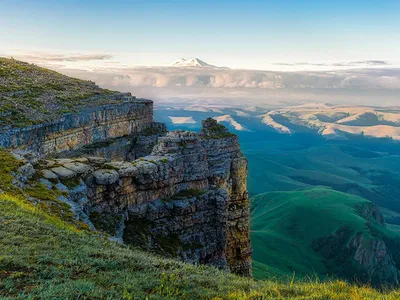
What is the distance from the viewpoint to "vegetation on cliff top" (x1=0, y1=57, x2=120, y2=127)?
141 feet

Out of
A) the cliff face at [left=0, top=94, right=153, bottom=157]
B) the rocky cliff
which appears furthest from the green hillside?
the rocky cliff

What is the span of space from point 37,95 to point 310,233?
5176 inches

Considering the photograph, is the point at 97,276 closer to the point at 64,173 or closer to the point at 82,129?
the point at 64,173

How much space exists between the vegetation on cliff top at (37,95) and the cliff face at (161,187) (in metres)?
2.43

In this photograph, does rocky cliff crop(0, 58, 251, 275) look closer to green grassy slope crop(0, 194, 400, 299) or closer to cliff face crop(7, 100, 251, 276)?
cliff face crop(7, 100, 251, 276)

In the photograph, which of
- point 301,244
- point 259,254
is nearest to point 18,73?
point 259,254

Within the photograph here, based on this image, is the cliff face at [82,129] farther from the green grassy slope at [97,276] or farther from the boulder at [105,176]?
the green grassy slope at [97,276]

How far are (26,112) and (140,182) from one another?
2106 cm

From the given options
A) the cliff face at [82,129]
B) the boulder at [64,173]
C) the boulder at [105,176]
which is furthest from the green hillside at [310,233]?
the boulder at [64,173]

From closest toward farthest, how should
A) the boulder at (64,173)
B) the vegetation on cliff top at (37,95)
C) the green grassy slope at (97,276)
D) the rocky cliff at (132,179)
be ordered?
the green grassy slope at (97,276) < the boulder at (64,173) < the rocky cliff at (132,179) < the vegetation on cliff top at (37,95)

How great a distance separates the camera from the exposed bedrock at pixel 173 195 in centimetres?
2698

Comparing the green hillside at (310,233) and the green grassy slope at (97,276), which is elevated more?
the green grassy slope at (97,276)

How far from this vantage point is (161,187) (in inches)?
1267

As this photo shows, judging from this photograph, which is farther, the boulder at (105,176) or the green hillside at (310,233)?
the green hillside at (310,233)
